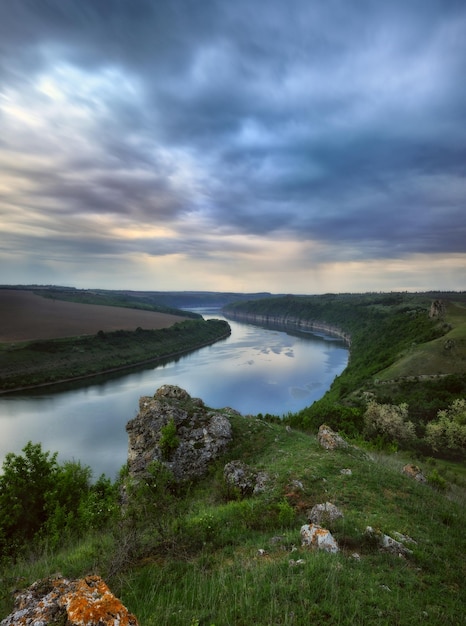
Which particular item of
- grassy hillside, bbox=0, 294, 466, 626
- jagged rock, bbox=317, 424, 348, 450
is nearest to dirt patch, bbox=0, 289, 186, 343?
grassy hillside, bbox=0, 294, 466, 626

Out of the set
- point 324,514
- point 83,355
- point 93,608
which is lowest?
point 83,355

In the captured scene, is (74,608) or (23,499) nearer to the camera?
A: (74,608)

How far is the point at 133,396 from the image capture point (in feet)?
239

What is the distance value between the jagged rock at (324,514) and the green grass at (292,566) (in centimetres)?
38

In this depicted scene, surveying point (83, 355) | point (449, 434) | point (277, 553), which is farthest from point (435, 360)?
point (83, 355)

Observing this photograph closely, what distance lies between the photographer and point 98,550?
929cm

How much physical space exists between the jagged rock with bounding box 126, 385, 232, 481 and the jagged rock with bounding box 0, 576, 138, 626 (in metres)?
13.6

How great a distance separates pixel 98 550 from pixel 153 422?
460 inches

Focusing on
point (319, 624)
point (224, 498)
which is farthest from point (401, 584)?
point (224, 498)

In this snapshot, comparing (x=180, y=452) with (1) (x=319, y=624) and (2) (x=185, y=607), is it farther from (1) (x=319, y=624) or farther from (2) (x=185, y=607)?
(1) (x=319, y=624)

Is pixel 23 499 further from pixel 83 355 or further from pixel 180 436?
pixel 83 355

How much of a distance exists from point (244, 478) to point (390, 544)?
7.81 metres

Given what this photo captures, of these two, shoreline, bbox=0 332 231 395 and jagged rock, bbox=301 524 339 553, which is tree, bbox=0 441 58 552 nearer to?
jagged rock, bbox=301 524 339 553

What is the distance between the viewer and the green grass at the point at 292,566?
19.3 ft
